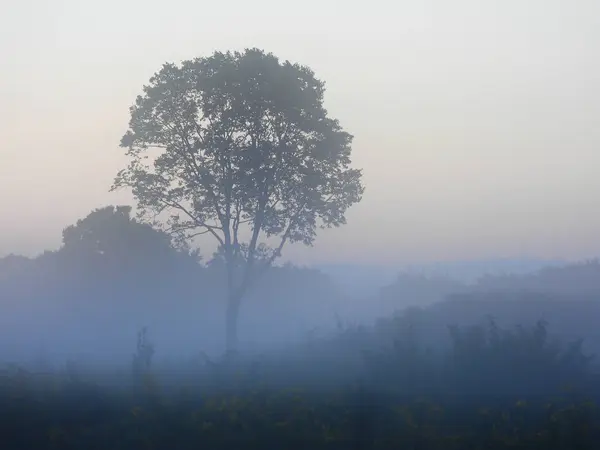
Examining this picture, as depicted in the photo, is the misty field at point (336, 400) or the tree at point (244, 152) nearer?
the misty field at point (336, 400)

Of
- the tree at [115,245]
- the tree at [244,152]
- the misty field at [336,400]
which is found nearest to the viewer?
the misty field at [336,400]

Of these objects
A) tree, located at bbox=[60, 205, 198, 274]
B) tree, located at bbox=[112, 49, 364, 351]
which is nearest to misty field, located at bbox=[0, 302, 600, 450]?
tree, located at bbox=[112, 49, 364, 351]

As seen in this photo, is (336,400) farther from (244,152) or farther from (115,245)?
(115,245)

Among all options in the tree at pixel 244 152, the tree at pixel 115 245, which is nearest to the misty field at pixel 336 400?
the tree at pixel 244 152

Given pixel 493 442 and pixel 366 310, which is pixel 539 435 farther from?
pixel 366 310

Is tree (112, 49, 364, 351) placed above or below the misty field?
above

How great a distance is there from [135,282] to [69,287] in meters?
4.11

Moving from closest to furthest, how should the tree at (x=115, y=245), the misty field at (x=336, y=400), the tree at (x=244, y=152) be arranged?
1. the misty field at (x=336, y=400)
2. the tree at (x=244, y=152)
3. the tree at (x=115, y=245)

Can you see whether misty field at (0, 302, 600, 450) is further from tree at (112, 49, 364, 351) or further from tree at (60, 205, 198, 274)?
tree at (60, 205, 198, 274)

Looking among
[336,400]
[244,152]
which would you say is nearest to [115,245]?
[244,152]

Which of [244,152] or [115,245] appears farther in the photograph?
[115,245]

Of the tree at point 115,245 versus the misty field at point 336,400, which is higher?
the tree at point 115,245

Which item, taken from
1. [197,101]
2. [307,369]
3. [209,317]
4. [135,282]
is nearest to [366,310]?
[209,317]

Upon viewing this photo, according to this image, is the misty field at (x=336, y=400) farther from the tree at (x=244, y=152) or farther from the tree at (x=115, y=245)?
the tree at (x=115, y=245)
